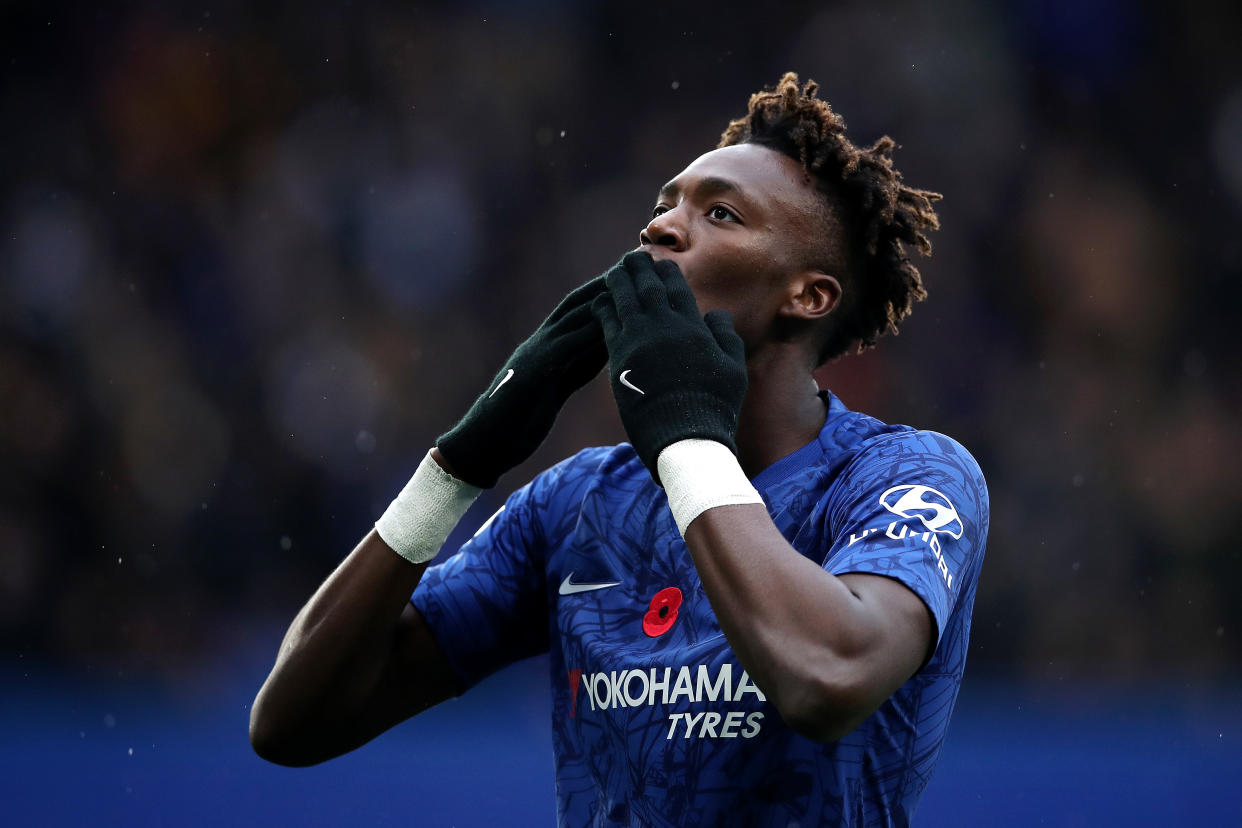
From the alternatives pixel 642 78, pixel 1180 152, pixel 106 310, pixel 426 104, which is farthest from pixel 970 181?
pixel 106 310

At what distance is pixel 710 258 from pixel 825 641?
108 cm

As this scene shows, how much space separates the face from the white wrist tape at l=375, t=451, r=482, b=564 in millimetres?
661

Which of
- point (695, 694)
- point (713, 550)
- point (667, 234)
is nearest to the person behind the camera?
point (713, 550)

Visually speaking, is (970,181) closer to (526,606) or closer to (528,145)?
(528,145)

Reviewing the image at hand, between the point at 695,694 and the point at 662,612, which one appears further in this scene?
the point at 662,612

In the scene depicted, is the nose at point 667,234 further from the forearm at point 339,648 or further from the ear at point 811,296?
the forearm at point 339,648

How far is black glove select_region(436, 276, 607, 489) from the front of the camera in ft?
8.36

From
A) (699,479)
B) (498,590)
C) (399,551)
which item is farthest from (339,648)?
(699,479)

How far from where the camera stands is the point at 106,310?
8.78 metres

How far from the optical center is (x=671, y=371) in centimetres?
224

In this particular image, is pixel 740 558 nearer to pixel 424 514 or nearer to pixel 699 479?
pixel 699 479

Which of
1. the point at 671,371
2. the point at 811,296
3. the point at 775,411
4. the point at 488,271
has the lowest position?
the point at 671,371

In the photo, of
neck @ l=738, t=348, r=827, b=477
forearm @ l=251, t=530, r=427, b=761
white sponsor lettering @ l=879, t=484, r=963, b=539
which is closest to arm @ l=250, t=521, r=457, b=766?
forearm @ l=251, t=530, r=427, b=761

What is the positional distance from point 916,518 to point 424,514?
994 millimetres
